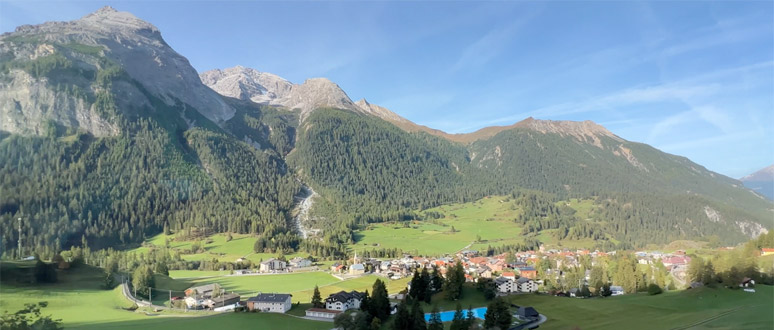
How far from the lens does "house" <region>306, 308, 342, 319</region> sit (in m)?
56.3

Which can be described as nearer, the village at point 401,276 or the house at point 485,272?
the village at point 401,276

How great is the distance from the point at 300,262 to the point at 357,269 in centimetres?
1863

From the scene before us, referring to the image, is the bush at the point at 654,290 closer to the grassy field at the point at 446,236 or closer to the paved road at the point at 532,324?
the paved road at the point at 532,324

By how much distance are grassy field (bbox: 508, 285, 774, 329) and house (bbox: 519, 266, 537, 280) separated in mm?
27172

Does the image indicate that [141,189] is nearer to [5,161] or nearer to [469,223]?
[5,161]

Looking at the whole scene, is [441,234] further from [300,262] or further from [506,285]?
[506,285]

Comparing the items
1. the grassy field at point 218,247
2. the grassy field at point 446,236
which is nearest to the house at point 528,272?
the grassy field at point 446,236

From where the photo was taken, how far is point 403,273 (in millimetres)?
95125

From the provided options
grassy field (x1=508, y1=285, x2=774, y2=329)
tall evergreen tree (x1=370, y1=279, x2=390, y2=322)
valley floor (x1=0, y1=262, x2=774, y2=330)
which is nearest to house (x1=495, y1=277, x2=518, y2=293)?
valley floor (x1=0, y1=262, x2=774, y2=330)

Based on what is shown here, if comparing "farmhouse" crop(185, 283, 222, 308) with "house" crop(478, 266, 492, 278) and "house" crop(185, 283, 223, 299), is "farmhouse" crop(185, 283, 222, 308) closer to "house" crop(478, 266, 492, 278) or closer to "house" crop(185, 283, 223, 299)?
"house" crop(185, 283, 223, 299)

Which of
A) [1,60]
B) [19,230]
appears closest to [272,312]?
[19,230]

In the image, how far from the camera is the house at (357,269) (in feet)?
317

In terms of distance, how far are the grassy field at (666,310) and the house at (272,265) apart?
193 ft

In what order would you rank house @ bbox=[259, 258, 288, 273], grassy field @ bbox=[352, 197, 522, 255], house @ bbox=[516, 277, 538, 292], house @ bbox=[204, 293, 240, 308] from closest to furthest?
house @ bbox=[204, 293, 240, 308] < house @ bbox=[516, 277, 538, 292] < house @ bbox=[259, 258, 288, 273] < grassy field @ bbox=[352, 197, 522, 255]
